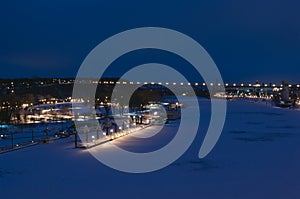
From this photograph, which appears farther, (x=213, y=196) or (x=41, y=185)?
(x=41, y=185)

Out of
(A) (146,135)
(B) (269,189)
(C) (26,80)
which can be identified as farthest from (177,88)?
(B) (269,189)

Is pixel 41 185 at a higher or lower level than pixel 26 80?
lower

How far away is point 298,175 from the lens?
6.39m

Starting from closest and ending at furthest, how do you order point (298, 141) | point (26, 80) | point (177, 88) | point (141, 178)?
point (141, 178)
point (298, 141)
point (26, 80)
point (177, 88)

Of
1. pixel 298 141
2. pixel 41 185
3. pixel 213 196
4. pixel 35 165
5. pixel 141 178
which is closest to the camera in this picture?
pixel 213 196

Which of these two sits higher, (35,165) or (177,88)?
(177,88)

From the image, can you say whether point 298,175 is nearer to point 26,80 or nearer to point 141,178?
point 141,178

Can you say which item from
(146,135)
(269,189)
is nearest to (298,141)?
(146,135)

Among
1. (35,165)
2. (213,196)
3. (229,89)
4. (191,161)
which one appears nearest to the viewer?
(213,196)

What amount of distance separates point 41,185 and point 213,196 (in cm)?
228

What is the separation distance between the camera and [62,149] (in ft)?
28.9

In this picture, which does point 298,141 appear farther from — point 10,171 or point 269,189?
point 10,171

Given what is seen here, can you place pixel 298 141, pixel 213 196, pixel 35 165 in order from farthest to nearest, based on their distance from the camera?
pixel 298 141, pixel 35 165, pixel 213 196

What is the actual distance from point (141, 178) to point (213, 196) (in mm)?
1400
